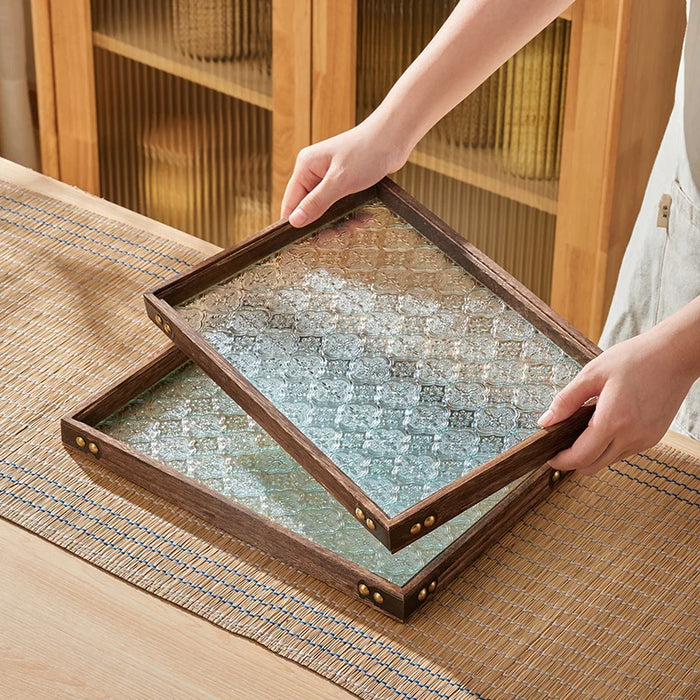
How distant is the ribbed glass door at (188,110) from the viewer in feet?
8.41

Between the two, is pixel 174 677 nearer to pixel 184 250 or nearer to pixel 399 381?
pixel 399 381

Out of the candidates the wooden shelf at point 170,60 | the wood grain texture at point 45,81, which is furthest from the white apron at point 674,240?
the wood grain texture at point 45,81

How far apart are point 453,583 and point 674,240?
27.9 inches

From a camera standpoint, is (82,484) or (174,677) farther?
(82,484)

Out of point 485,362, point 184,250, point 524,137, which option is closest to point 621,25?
point 524,137

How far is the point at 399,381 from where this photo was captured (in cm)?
114

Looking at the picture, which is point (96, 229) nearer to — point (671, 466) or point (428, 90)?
point (428, 90)

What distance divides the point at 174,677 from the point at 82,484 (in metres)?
0.26

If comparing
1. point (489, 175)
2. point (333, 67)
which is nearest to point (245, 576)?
point (489, 175)

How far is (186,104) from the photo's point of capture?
2689mm

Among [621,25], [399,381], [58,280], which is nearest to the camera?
[399,381]

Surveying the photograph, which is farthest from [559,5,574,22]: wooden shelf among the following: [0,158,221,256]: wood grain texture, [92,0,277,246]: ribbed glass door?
[0,158,221,256]: wood grain texture

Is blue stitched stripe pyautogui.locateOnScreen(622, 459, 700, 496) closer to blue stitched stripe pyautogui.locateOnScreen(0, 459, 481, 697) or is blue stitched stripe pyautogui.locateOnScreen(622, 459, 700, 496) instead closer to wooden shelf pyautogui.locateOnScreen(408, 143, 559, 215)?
blue stitched stripe pyautogui.locateOnScreen(0, 459, 481, 697)

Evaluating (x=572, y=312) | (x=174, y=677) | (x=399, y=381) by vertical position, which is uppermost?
(x=399, y=381)
